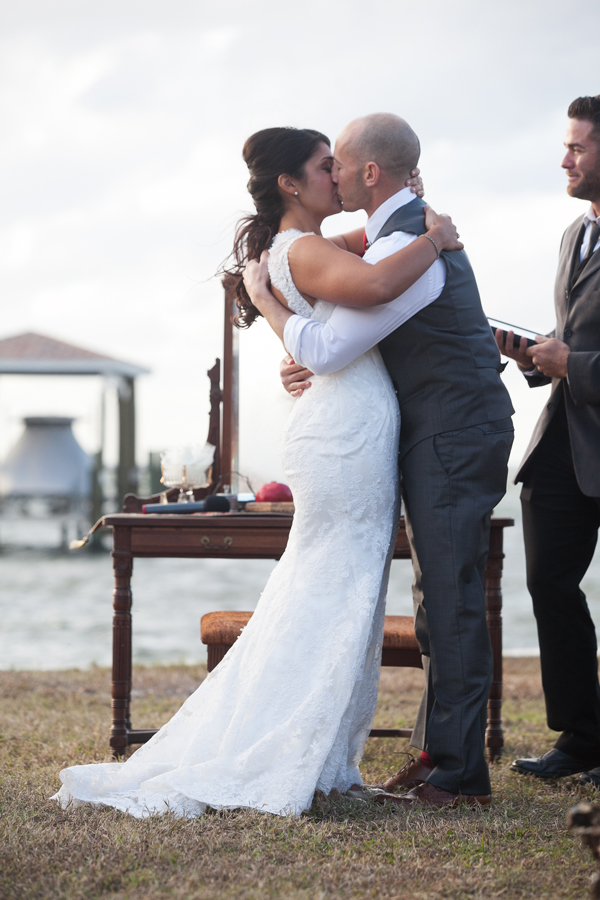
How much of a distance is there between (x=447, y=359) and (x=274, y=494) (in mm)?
1130

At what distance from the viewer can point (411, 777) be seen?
2.00 metres

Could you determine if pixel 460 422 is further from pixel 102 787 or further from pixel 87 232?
pixel 87 232

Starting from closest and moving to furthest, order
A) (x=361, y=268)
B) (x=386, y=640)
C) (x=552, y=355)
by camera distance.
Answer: (x=361, y=268), (x=552, y=355), (x=386, y=640)

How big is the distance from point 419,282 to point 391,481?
0.45m

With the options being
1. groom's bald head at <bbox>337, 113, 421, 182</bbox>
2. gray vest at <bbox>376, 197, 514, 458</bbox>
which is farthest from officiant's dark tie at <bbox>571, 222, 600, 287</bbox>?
groom's bald head at <bbox>337, 113, 421, 182</bbox>

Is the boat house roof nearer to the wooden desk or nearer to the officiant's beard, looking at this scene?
the wooden desk

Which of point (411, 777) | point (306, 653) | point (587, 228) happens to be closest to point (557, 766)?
point (411, 777)

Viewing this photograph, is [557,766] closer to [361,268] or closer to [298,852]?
[298,852]

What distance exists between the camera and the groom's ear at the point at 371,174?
6.35 ft

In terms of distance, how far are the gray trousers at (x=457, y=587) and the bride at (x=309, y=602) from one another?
116 mm

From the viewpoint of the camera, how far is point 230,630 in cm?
246

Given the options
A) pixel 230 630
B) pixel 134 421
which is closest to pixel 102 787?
pixel 230 630

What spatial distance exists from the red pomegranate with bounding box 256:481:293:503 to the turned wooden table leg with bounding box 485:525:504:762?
693 millimetres

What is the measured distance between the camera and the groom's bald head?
192cm
